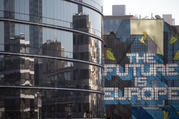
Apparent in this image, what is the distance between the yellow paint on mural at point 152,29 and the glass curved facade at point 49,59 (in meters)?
24.1

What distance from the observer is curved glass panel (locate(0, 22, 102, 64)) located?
42969 mm

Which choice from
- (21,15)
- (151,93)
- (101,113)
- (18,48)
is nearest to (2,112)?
(18,48)

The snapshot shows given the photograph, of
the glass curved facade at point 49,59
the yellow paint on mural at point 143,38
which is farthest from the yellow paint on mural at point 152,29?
the glass curved facade at point 49,59

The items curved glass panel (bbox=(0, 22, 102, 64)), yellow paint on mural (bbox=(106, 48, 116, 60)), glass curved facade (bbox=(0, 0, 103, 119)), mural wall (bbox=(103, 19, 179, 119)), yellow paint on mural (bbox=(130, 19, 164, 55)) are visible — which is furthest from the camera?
yellow paint on mural (bbox=(106, 48, 116, 60))

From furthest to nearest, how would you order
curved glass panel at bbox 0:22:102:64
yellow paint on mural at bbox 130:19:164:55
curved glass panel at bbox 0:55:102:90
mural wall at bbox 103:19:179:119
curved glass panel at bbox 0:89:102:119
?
yellow paint on mural at bbox 130:19:164:55
mural wall at bbox 103:19:179:119
curved glass panel at bbox 0:22:102:64
curved glass panel at bbox 0:55:102:90
curved glass panel at bbox 0:89:102:119

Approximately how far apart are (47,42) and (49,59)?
4.86ft

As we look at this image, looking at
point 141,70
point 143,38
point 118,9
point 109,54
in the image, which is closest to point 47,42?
point 109,54

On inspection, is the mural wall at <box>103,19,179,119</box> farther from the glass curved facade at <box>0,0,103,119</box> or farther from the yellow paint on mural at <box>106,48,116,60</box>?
the glass curved facade at <box>0,0,103,119</box>

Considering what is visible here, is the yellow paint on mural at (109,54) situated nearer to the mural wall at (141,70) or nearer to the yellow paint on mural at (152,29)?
the mural wall at (141,70)

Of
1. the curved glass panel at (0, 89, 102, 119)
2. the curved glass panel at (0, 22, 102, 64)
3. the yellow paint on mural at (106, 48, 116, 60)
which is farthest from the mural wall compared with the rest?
the curved glass panel at (0, 89, 102, 119)

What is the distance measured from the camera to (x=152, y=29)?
76.1 metres

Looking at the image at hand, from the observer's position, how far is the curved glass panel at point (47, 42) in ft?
141

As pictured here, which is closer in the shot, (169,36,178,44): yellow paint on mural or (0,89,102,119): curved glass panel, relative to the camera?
(0,89,102,119): curved glass panel

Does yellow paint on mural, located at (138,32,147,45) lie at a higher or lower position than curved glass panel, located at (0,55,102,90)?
higher
